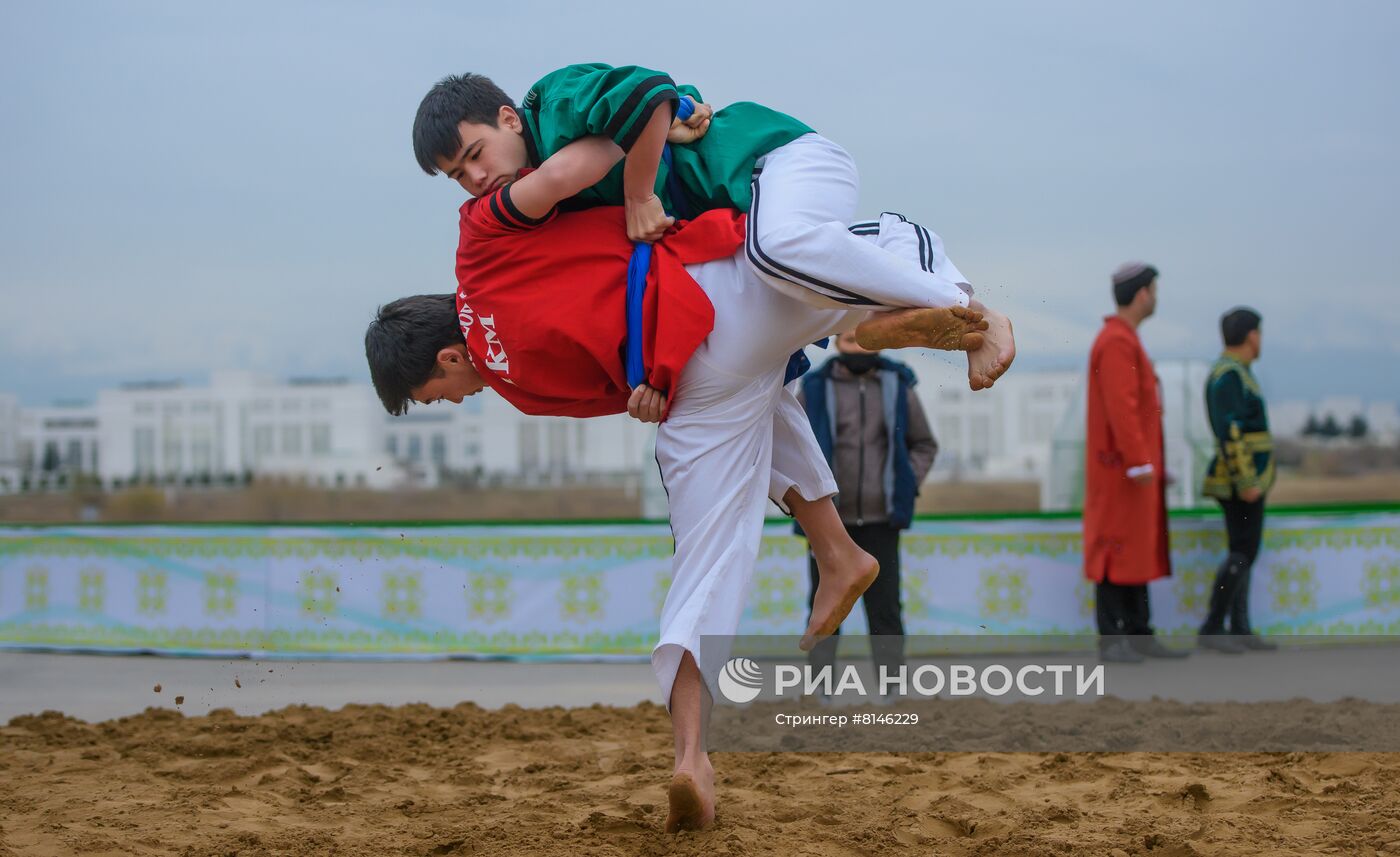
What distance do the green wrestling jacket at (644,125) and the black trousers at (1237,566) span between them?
4032 mm

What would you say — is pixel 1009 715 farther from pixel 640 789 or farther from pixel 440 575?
pixel 440 575

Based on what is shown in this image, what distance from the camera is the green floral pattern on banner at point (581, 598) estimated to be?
6152 millimetres

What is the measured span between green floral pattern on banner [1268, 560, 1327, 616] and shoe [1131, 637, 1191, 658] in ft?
1.75

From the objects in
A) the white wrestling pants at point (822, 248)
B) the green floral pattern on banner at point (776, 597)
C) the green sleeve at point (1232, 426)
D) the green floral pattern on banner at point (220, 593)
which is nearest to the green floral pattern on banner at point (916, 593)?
the green floral pattern on banner at point (776, 597)

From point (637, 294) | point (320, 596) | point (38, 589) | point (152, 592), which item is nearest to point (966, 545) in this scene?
point (320, 596)

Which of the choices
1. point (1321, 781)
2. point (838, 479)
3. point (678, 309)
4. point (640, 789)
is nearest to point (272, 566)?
point (838, 479)

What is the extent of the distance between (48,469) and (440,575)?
144 inches

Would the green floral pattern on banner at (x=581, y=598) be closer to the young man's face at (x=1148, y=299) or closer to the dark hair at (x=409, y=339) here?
the young man's face at (x=1148, y=299)

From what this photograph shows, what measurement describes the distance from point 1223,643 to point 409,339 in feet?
14.9

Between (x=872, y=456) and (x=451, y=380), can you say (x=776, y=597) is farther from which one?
(x=451, y=380)

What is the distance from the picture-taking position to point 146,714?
4691mm

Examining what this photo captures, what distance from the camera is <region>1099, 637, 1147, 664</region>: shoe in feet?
Answer: 19.4

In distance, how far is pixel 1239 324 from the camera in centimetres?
620

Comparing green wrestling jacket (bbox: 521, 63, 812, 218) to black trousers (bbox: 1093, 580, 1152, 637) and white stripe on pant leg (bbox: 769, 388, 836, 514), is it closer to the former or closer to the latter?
white stripe on pant leg (bbox: 769, 388, 836, 514)
